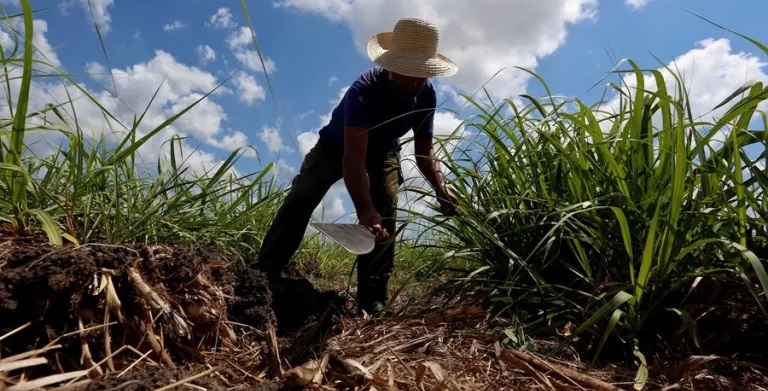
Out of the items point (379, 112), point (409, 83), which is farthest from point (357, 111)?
point (409, 83)

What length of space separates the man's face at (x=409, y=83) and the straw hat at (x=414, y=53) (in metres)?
0.08

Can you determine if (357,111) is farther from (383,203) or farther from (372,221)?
(383,203)

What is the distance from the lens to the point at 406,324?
1.78 metres

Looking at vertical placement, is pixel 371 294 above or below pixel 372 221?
below

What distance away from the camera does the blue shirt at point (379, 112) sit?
8.39 feet

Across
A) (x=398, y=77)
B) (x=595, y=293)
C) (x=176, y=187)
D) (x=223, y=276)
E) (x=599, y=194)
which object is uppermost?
(x=398, y=77)

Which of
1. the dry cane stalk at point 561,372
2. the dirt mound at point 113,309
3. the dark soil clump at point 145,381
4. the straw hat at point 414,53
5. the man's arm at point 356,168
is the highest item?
the straw hat at point 414,53

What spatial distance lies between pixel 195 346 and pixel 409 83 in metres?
1.58

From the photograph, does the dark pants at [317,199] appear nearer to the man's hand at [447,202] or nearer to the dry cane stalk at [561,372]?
the man's hand at [447,202]

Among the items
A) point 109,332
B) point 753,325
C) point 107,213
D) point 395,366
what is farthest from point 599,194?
point 107,213

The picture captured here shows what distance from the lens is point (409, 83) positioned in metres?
2.62

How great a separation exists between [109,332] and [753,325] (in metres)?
1.51

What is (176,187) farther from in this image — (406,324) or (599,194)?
(599,194)

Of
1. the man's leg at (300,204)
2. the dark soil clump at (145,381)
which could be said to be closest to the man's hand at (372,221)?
the man's leg at (300,204)
